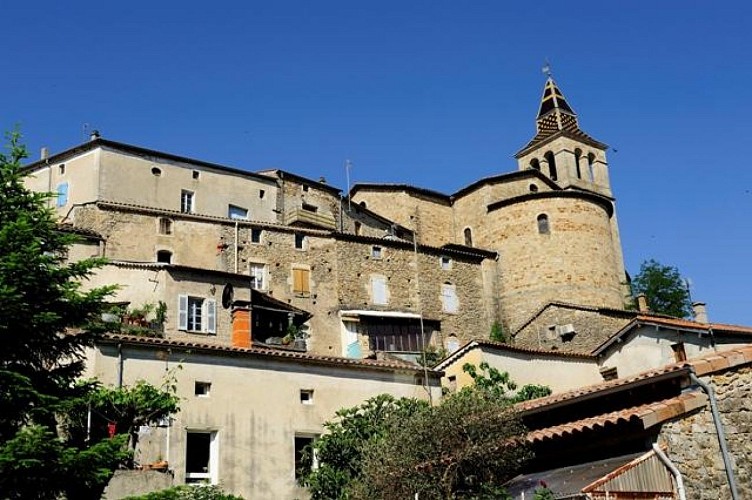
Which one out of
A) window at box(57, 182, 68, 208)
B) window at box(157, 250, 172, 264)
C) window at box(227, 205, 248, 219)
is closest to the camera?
window at box(157, 250, 172, 264)

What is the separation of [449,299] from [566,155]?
82.8 ft

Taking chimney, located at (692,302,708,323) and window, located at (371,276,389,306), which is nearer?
chimney, located at (692,302,708,323)

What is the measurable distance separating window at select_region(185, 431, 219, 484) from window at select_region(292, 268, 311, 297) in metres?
22.0

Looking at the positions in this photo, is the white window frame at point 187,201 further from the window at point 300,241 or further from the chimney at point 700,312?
the chimney at point 700,312

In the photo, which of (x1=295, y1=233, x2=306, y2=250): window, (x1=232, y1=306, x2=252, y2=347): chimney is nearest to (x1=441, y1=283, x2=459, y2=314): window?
(x1=295, y1=233, x2=306, y2=250): window

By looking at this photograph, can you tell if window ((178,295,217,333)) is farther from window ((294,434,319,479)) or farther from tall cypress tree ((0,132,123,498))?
tall cypress tree ((0,132,123,498))

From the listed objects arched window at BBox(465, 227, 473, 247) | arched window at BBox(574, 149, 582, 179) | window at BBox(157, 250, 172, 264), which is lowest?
window at BBox(157, 250, 172, 264)

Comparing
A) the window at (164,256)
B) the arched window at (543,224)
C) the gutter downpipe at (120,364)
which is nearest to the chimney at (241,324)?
the gutter downpipe at (120,364)

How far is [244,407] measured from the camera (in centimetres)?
2119

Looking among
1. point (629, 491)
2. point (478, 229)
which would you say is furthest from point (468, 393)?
point (478, 229)

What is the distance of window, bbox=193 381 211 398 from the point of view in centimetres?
2083

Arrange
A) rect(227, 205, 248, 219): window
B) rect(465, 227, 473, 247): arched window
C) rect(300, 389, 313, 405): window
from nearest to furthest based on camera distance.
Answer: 1. rect(300, 389, 313, 405): window
2. rect(227, 205, 248, 219): window
3. rect(465, 227, 473, 247): arched window

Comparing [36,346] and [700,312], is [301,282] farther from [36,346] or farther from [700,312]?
[36,346]

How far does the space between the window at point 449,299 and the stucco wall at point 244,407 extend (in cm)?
2455
